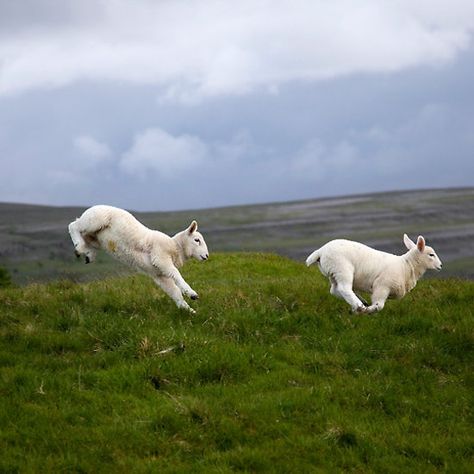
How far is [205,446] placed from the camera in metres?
9.40

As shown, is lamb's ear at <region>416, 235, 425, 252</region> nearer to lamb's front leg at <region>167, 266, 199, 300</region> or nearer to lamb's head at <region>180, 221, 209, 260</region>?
lamb's head at <region>180, 221, 209, 260</region>

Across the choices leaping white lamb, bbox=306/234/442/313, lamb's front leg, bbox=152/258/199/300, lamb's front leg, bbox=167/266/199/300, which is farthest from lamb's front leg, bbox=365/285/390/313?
lamb's front leg, bbox=152/258/199/300

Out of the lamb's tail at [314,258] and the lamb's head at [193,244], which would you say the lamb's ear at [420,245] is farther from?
the lamb's head at [193,244]

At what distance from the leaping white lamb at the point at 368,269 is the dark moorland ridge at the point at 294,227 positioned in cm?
3361

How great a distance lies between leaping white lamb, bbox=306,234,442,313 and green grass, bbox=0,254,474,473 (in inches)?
12.1

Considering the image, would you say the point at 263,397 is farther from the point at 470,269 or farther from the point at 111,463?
the point at 470,269

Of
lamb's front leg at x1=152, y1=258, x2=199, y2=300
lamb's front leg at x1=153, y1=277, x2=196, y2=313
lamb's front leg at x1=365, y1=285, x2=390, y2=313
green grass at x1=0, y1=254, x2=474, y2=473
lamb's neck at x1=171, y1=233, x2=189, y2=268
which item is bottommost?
green grass at x1=0, y1=254, x2=474, y2=473

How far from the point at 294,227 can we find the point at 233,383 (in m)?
68.6

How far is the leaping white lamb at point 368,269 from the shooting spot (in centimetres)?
1408

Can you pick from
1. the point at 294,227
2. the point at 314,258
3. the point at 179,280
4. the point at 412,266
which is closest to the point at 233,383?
the point at 179,280

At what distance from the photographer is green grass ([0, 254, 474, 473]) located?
9.30 metres

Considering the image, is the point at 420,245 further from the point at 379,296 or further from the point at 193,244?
the point at 193,244

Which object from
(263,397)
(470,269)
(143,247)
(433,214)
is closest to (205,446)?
(263,397)

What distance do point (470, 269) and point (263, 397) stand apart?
4294cm
